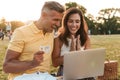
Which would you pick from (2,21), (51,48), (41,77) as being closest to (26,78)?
(41,77)

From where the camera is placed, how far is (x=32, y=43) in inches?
144

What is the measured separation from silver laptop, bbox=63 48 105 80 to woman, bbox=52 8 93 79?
20.3 inches

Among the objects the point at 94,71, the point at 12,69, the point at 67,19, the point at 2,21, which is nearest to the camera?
the point at 12,69

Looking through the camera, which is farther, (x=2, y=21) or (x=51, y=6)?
(x=2, y=21)

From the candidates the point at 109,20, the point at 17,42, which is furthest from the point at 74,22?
the point at 109,20

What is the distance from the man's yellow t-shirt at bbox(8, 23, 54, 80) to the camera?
359 centimetres

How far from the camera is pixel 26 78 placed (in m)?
3.45

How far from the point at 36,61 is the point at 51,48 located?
0.55 metres

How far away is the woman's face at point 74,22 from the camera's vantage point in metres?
4.27

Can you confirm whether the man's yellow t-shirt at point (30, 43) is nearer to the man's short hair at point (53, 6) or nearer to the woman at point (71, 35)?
the man's short hair at point (53, 6)

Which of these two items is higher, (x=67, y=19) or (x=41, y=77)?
(x=67, y=19)

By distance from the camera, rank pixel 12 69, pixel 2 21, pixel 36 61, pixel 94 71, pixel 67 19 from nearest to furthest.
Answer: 1. pixel 36 61
2. pixel 12 69
3. pixel 94 71
4. pixel 67 19
5. pixel 2 21

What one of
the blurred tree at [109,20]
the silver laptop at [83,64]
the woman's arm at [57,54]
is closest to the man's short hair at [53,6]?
the silver laptop at [83,64]

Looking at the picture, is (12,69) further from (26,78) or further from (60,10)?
(60,10)
